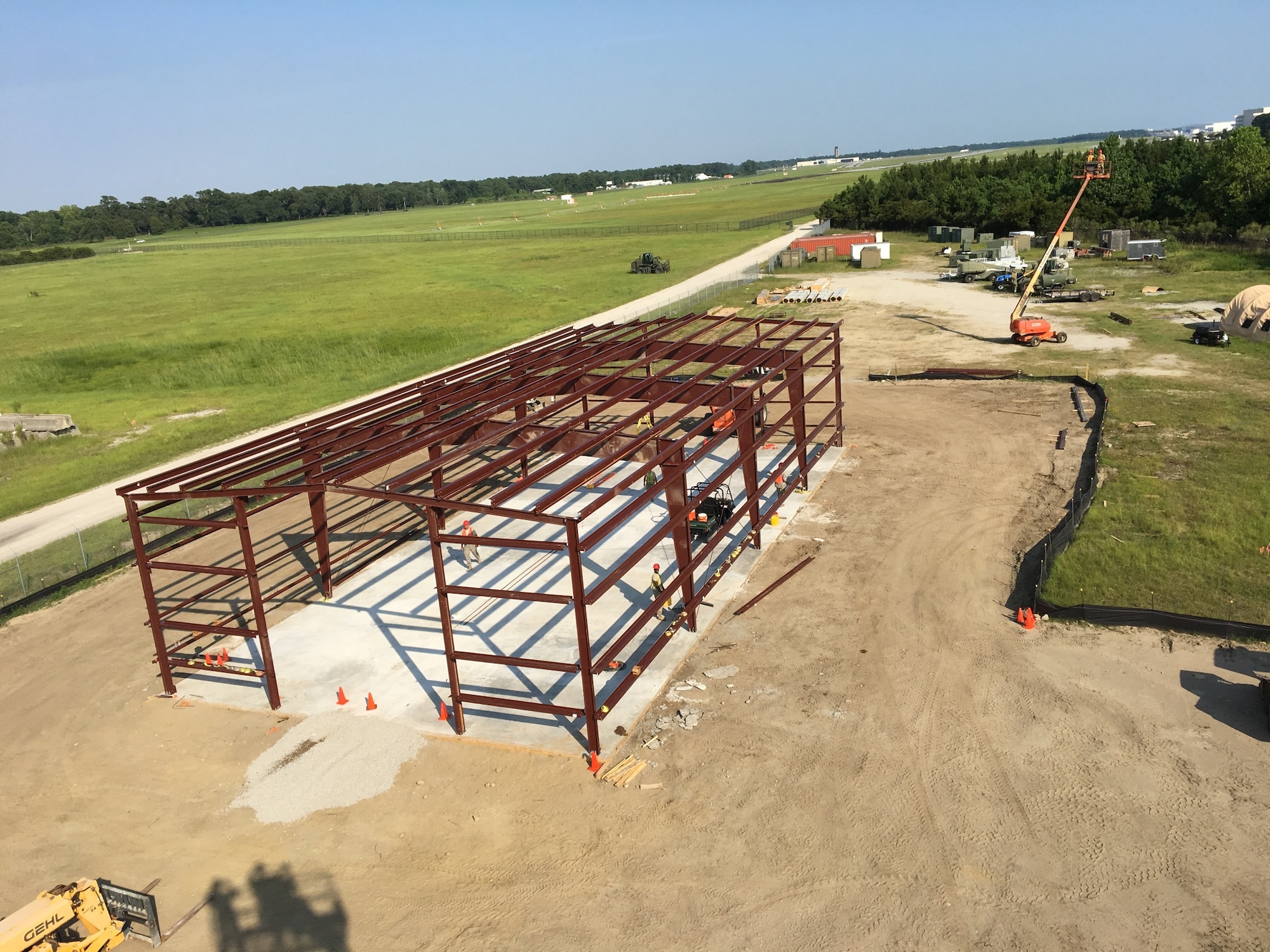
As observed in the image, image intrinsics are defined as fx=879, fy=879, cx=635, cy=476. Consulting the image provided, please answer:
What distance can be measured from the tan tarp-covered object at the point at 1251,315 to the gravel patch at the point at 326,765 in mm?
47015

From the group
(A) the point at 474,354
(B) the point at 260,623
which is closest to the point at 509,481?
(B) the point at 260,623

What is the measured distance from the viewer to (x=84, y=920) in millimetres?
12383

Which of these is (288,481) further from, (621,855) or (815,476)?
(815,476)

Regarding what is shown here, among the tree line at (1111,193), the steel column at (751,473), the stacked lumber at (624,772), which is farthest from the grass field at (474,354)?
the stacked lumber at (624,772)

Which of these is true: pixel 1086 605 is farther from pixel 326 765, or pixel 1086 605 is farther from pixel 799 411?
pixel 326 765

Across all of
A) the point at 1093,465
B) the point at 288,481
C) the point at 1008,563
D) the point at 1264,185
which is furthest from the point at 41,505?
the point at 1264,185

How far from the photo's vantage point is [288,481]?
21.3 meters

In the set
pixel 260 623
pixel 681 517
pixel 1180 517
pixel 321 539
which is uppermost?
pixel 681 517

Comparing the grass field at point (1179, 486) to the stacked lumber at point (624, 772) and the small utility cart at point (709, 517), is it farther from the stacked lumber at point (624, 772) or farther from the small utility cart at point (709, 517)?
the stacked lumber at point (624, 772)

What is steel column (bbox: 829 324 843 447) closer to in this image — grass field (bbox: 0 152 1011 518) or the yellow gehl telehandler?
the yellow gehl telehandler

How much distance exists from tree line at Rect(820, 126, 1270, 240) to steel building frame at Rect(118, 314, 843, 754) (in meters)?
61.8

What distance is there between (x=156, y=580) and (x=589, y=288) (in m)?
60.1

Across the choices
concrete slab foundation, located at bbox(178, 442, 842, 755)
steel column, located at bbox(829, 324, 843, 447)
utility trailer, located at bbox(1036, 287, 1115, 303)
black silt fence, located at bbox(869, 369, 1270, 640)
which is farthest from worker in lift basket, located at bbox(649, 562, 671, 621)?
utility trailer, located at bbox(1036, 287, 1115, 303)

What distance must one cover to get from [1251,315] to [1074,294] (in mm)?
14245
